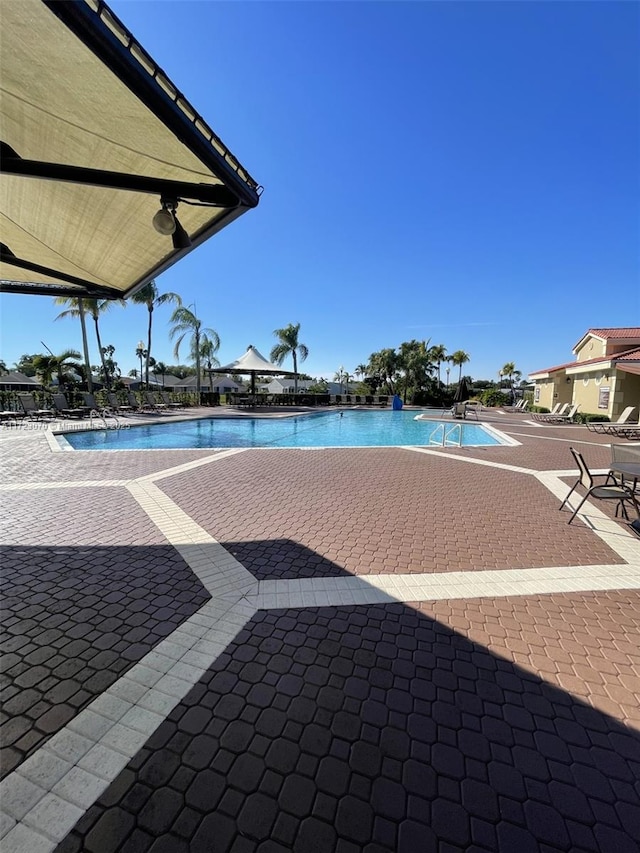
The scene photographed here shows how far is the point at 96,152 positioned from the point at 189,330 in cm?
2862

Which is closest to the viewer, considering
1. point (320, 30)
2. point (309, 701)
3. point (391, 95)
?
point (309, 701)

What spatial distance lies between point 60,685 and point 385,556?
2.83m

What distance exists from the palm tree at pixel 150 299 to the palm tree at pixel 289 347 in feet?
32.7

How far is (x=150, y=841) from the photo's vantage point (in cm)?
136

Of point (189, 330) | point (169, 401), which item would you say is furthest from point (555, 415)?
point (189, 330)

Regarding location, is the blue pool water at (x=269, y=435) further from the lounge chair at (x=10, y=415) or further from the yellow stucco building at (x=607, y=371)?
the yellow stucco building at (x=607, y=371)

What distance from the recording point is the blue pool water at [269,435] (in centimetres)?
1234

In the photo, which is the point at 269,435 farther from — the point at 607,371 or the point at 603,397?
the point at 607,371

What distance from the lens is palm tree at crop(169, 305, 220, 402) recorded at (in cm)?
2842

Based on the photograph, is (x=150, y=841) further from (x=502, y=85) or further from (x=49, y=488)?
(x=502, y=85)

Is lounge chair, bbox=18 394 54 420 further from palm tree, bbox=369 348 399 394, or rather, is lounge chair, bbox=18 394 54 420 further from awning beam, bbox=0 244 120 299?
palm tree, bbox=369 348 399 394

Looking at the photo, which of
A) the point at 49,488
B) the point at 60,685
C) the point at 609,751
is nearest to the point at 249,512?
the point at 60,685

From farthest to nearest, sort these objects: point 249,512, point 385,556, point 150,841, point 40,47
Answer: point 249,512 → point 385,556 → point 40,47 → point 150,841

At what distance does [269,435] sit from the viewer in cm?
1539
